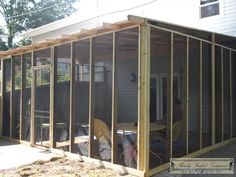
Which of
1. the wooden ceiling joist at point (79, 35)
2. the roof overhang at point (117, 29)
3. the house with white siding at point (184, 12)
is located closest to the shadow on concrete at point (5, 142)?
the wooden ceiling joist at point (79, 35)

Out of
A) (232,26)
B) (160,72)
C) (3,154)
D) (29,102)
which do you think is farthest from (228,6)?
(3,154)

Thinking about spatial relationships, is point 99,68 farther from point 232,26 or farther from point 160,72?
point 232,26

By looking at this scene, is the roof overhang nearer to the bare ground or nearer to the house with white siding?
the house with white siding

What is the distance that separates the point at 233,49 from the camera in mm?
9328

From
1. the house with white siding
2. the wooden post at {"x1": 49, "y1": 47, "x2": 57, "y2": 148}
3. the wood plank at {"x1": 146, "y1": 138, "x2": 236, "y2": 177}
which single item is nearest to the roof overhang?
the wooden post at {"x1": 49, "y1": 47, "x2": 57, "y2": 148}

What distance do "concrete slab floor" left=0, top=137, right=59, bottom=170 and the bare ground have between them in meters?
0.43

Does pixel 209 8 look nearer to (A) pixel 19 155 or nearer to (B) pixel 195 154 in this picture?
(B) pixel 195 154

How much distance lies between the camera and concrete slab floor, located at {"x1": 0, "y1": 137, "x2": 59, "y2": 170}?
714 cm

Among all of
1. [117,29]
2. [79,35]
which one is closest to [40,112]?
[79,35]

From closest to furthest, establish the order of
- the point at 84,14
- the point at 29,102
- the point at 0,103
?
the point at 29,102
the point at 0,103
the point at 84,14

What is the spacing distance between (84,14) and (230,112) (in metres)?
10.3

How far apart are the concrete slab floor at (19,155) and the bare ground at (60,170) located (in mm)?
429

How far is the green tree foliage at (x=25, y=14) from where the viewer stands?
103 feet

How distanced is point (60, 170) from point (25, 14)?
27543mm
